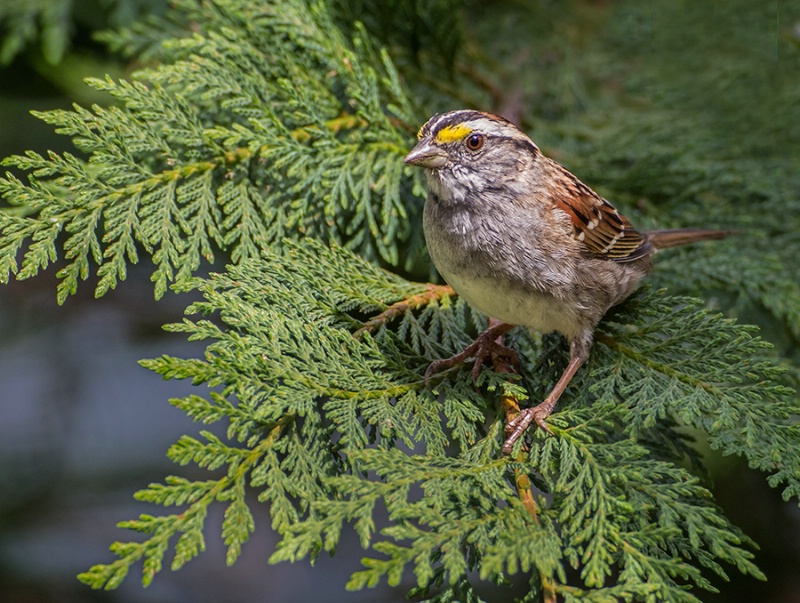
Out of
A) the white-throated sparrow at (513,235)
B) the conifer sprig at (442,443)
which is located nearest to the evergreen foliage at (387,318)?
the conifer sprig at (442,443)

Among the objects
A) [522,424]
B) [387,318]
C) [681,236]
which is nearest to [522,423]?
[522,424]

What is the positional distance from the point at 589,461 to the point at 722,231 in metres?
1.43

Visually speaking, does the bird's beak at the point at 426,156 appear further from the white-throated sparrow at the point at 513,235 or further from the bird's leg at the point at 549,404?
the bird's leg at the point at 549,404

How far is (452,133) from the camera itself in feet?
6.86

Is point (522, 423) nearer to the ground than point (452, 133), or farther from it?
nearer to the ground

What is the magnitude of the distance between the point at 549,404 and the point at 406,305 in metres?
0.49

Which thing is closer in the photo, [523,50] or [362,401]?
[362,401]

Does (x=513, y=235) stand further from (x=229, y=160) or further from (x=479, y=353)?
(x=229, y=160)

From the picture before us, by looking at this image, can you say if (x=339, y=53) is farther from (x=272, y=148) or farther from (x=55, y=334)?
(x=55, y=334)

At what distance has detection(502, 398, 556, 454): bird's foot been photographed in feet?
5.52

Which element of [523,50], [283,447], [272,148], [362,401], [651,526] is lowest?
[283,447]

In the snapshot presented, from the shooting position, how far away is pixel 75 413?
3.56 meters

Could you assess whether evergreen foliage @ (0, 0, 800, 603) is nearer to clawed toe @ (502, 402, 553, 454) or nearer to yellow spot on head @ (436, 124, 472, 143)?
clawed toe @ (502, 402, 553, 454)

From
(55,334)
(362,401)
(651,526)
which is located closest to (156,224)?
(362,401)
